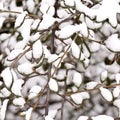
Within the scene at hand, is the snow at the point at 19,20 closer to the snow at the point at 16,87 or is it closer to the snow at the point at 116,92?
the snow at the point at 16,87

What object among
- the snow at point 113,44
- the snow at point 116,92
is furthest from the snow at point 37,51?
the snow at point 116,92

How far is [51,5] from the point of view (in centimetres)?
120

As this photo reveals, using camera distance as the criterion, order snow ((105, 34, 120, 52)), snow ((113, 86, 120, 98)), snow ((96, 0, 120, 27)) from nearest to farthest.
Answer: snow ((96, 0, 120, 27)) < snow ((105, 34, 120, 52)) < snow ((113, 86, 120, 98))

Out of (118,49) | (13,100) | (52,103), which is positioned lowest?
(52,103)

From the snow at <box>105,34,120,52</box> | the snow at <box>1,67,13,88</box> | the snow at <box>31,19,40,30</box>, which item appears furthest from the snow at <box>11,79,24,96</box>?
the snow at <box>105,34,120,52</box>

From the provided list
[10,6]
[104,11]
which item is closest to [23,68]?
[104,11]

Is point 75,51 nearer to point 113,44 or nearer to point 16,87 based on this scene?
point 113,44

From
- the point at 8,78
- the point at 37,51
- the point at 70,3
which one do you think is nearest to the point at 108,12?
the point at 70,3

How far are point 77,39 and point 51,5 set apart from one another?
0.15 metres

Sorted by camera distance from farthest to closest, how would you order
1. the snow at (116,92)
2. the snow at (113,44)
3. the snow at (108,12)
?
the snow at (116,92) < the snow at (113,44) < the snow at (108,12)

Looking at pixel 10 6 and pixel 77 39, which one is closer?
pixel 77 39

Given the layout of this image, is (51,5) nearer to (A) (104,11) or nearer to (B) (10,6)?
(A) (104,11)

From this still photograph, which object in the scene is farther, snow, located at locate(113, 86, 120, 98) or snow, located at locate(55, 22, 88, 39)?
snow, located at locate(113, 86, 120, 98)

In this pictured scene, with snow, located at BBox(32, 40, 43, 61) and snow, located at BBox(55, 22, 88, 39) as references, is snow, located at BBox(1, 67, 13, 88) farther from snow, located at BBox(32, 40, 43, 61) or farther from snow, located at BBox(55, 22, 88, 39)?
snow, located at BBox(55, 22, 88, 39)
